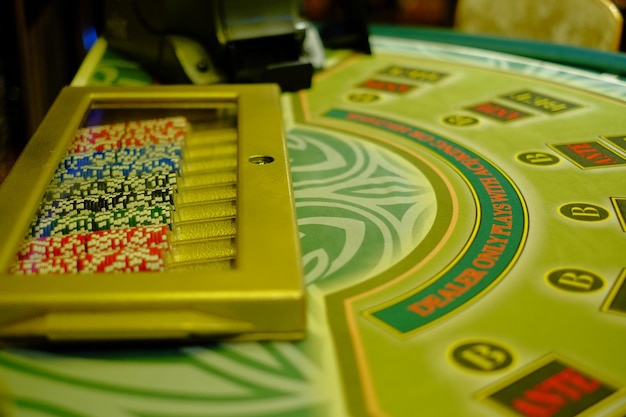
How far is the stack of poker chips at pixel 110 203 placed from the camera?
0.75 metres

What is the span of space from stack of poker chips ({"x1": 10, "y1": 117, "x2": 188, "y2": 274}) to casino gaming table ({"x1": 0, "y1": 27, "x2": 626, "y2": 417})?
12cm

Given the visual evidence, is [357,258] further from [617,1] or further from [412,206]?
[617,1]

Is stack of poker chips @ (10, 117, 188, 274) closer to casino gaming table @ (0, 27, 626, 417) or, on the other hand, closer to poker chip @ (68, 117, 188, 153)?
poker chip @ (68, 117, 188, 153)

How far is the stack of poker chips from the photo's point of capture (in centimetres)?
75

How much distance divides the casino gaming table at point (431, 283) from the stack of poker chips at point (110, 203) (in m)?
0.12

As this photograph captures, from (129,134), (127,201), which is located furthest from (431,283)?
(129,134)

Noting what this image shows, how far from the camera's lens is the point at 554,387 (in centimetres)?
62

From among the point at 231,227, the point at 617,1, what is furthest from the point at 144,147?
the point at 617,1

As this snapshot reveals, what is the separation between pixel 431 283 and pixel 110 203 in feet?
1.48

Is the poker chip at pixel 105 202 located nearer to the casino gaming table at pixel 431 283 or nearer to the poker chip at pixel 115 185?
the poker chip at pixel 115 185

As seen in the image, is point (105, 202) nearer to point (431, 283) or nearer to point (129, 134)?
point (129, 134)

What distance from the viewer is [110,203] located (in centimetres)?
89

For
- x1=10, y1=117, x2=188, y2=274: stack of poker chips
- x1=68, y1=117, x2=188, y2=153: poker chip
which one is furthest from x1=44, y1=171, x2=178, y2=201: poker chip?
x1=68, y1=117, x2=188, y2=153: poker chip

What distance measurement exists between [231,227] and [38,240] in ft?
0.78
